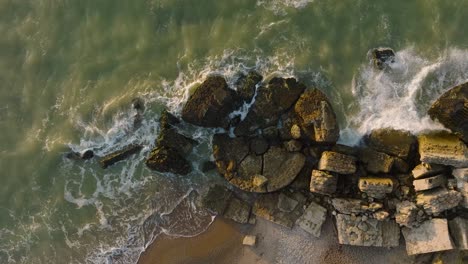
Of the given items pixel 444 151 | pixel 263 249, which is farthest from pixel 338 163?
pixel 263 249

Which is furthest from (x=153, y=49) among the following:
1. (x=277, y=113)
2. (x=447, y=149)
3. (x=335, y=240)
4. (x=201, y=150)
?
(x=447, y=149)

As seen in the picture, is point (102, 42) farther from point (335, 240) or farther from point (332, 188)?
point (335, 240)

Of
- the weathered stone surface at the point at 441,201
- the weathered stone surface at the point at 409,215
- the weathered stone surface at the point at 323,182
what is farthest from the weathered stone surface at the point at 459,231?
the weathered stone surface at the point at 323,182

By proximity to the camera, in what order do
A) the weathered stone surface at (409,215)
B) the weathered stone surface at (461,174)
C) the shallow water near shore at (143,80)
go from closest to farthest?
the weathered stone surface at (461,174) < the weathered stone surface at (409,215) < the shallow water near shore at (143,80)

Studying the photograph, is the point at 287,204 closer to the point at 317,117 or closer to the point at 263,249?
the point at 263,249

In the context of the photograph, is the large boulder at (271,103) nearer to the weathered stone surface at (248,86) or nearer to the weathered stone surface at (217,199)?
the weathered stone surface at (248,86)

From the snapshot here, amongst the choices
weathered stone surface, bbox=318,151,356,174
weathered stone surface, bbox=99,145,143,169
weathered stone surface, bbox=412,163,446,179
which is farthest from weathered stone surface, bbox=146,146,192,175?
weathered stone surface, bbox=412,163,446,179

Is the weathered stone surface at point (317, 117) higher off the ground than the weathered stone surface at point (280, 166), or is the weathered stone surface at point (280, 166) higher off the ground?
the weathered stone surface at point (317, 117)
